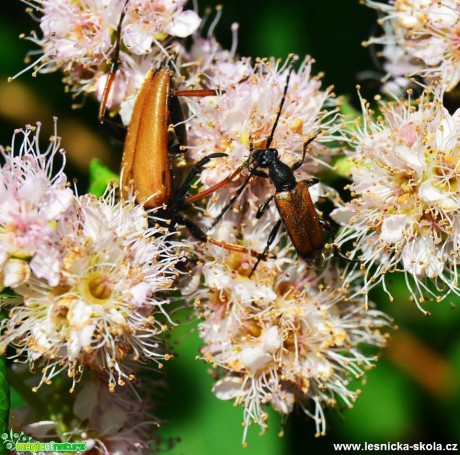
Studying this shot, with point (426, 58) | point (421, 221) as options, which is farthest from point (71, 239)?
point (426, 58)

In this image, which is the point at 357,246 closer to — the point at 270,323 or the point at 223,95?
the point at 270,323

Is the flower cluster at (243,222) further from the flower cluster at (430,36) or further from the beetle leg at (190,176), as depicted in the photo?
the flower cluster at (430,36)

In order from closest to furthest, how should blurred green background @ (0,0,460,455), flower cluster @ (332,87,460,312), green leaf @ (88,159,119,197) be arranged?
flower cluster @ (332,87,460,312) < green leaf @ (88,159,119,197) < blurred green background @ (0,0,460,455)

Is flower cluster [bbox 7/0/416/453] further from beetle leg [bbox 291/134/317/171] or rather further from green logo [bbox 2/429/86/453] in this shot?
green logo [bbox 2/429/86/453]

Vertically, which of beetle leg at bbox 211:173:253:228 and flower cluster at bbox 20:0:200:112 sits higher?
flower cluster at bbox 20:0:200:112

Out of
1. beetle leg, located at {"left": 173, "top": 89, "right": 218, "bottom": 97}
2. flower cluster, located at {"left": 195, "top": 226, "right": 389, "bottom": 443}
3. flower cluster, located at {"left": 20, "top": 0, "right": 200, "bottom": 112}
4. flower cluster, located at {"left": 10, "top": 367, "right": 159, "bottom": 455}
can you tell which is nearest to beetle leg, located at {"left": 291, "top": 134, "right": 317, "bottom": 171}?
flower cluster, located at {"left": 195, "top": 226, "right": 389, "bottom": 443}

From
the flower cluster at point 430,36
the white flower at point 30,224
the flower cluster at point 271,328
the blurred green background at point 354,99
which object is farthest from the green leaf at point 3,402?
the flower cluster at point 430,36

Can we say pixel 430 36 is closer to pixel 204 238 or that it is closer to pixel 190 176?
pixel 190 176
